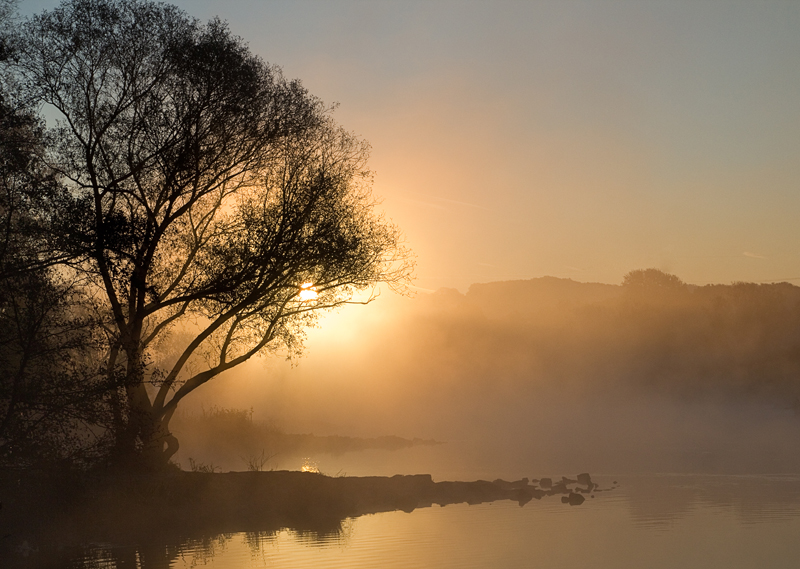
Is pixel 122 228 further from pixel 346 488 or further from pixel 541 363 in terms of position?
pixel 541 363

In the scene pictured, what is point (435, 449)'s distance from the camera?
54.8 m

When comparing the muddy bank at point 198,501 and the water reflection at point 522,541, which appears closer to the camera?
the water reflection at point 522,541

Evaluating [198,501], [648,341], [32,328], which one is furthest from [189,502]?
[648,341]

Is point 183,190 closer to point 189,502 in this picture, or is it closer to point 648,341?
point 189,502

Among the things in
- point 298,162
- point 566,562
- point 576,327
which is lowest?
point 566,562

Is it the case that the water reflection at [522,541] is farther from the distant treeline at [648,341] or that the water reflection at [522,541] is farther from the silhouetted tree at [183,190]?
the distant treeline at [648,341]

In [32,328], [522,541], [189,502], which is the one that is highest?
[32,328]

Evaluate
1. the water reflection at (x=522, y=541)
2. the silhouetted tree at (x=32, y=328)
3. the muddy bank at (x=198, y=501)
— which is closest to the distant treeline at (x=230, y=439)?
the muddy bank at (x=198, y=501)

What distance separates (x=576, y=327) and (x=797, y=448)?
170 ft

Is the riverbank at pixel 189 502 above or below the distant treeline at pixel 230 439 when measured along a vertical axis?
below

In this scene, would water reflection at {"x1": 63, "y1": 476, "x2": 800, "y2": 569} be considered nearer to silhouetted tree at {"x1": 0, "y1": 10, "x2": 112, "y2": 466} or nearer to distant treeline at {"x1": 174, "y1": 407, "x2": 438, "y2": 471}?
silhouetted tree at {"x1": 0, "y1": 10, "x2": 112, "y2": 466}

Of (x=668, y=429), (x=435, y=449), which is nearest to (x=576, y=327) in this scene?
(x=668, y=429)

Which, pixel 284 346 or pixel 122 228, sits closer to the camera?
pixel 122 228

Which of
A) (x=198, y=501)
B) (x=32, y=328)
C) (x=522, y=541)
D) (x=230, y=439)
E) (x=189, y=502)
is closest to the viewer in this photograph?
(x=32, y=328)
